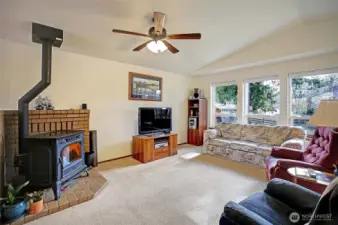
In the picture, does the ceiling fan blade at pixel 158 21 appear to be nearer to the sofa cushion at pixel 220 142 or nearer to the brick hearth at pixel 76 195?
the brick hearth at pixel 76 195

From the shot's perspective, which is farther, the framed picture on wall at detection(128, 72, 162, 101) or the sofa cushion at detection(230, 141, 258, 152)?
the framed picture on wall at detection(128, 72, 162, 101)

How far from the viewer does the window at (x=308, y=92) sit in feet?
12.6

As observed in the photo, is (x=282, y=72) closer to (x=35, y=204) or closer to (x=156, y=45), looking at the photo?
(x=156, y=45)

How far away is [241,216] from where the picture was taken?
116 cm

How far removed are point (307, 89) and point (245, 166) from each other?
7.54ft

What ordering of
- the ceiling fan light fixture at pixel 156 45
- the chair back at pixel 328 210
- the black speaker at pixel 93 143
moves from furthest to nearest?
the black speaker at pixel 93 143
the ceiling fan light fixture at pixel 156 45
the chair back at pixel 328 210

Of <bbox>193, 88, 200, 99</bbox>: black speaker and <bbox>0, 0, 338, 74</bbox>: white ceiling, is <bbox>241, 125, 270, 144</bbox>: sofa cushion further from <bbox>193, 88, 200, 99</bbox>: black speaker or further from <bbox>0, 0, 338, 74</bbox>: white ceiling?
<bbox>0, 0, 338, 74</bbox>: white ceiling

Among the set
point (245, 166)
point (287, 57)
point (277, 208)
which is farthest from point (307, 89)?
point (277, 208)

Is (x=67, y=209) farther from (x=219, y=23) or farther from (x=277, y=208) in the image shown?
(x=219, y=23)

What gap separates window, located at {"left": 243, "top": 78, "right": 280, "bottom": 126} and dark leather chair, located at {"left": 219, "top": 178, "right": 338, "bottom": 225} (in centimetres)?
345

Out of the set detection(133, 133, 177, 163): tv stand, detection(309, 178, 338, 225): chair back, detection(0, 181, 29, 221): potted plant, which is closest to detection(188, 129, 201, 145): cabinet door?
detection(133, 133, 177, 163): tv stand

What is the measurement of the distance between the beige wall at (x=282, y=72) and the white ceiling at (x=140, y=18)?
3.37ft

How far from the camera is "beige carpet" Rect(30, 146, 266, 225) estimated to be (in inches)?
82.0

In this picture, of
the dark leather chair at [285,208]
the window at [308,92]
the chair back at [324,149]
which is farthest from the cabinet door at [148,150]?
the window at [308,92]
